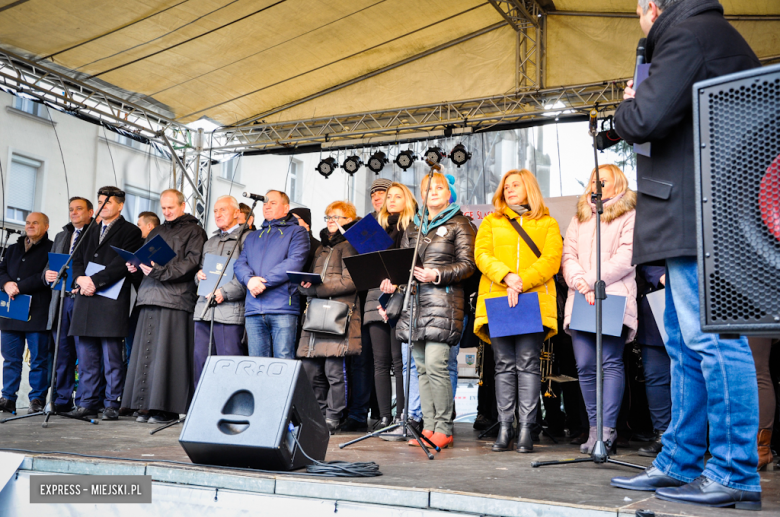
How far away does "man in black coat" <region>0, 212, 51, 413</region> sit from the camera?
18.3ft

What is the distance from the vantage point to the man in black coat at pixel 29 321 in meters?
5.59

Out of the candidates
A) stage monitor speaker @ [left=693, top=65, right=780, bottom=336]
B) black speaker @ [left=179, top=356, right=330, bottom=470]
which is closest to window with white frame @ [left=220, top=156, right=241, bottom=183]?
black speaker @ [left=179, top=356, right=330, bottom=470]

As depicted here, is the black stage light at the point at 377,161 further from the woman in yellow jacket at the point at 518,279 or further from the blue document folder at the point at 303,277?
the woman in yellow jacket at the point at 518,279

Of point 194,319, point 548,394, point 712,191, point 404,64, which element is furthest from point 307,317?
point 404,64

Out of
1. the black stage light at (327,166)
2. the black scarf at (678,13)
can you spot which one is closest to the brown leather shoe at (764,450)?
the black scarf at (678,13)

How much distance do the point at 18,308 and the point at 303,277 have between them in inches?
106

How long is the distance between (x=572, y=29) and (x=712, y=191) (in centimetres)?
655

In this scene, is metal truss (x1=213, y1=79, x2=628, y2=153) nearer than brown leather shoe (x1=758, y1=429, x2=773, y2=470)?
No

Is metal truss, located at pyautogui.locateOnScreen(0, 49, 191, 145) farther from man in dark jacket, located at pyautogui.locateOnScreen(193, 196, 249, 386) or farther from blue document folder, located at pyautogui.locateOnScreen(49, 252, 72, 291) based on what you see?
man in dark jacket, located at pyautogui.locateOnScreen(193, 196, 249, 386)

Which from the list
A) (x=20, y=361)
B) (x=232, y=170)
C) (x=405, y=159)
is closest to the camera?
(x=20, y=361)

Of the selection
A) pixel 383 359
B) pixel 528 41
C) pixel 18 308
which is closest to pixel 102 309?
pixel 18 308

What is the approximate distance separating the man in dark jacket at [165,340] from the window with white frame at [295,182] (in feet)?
13.2

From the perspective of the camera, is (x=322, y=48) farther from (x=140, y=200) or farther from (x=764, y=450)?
(x=764, y=450)

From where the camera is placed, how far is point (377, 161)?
8.44 metres
